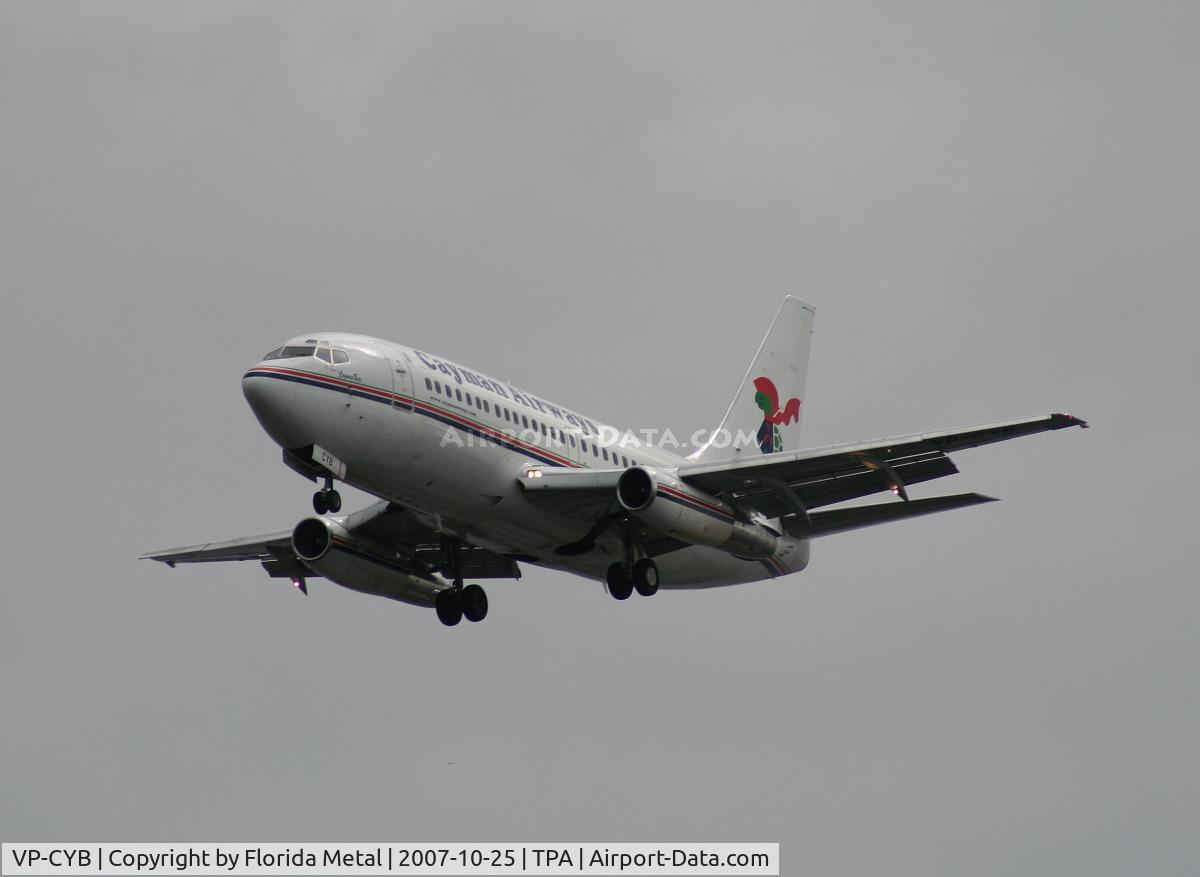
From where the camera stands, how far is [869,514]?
45.7 metres

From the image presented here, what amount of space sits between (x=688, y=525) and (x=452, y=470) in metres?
5.90

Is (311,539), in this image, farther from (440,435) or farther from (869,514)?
(869,514)

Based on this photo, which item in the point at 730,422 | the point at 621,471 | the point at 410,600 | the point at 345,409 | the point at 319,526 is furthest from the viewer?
the point at 730,422

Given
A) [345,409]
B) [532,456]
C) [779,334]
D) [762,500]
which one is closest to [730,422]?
[779,334]

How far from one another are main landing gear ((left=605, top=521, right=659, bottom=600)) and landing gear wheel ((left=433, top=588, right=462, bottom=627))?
4.45m

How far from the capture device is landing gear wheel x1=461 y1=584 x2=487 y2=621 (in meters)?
46.5

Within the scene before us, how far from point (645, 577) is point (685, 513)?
207 centimetres

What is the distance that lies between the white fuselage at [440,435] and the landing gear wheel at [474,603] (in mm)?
1539

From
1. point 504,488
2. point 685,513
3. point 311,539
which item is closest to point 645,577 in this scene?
point 685,513

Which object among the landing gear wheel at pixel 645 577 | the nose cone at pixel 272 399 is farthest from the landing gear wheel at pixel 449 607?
the nose cone at pixel 272 399

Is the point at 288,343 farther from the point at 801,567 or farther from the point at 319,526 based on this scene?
the point at 801,567

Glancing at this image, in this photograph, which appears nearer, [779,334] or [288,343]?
[288,343]

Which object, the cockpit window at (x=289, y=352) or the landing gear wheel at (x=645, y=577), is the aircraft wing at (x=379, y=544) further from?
the cockpit window at (x=289, y=352)

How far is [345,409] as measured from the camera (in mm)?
38625
